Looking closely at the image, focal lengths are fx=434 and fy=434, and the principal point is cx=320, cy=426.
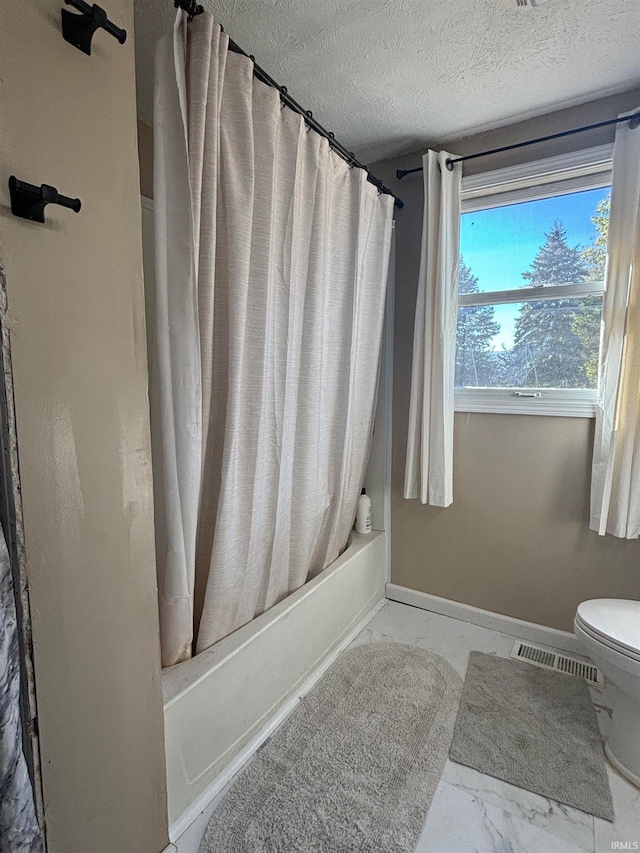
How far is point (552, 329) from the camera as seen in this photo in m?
1.88

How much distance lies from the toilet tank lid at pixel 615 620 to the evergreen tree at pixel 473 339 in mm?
998

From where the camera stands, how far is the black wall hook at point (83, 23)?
0.75m

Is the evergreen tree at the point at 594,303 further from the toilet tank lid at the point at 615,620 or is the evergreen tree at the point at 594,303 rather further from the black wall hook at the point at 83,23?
the black wall hook at the point at 83,23

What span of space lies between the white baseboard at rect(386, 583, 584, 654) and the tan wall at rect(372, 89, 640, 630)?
0.03 meters

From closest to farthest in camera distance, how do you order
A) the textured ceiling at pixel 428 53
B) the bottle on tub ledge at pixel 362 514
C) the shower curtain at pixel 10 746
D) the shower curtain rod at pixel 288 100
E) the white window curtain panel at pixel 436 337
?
1. the shower curtain at pixel 10 746
2. the shower curtain rod at pixel 288 100
3. the textured ceiling at pixel 428 53
4. the white window curtain panel at pixel 436 337
5. the bottle on tub ledge at pixel 362 514

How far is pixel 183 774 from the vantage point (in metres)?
1.17

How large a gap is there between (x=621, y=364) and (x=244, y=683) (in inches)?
68.7

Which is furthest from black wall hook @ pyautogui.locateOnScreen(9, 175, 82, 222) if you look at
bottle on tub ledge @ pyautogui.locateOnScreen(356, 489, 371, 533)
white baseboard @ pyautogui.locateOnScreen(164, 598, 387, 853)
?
bottle on tub ledge @ pyautogui.locateOnScreen(356, 489, 371, 533)

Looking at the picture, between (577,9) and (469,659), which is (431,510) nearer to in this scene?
(469,659)

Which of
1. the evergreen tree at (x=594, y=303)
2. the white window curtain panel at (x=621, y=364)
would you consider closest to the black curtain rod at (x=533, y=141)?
the white window curtain panel at (x=621, y=364)

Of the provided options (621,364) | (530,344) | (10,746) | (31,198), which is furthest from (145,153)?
(621,364)

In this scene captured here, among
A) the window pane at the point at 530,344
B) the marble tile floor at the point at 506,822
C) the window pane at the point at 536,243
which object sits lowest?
the marble tile floor at the point at 506,822

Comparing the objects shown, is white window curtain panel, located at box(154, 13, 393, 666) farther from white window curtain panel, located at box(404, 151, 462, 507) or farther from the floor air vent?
the floor air vent

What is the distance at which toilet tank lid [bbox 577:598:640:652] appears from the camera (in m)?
1.31
